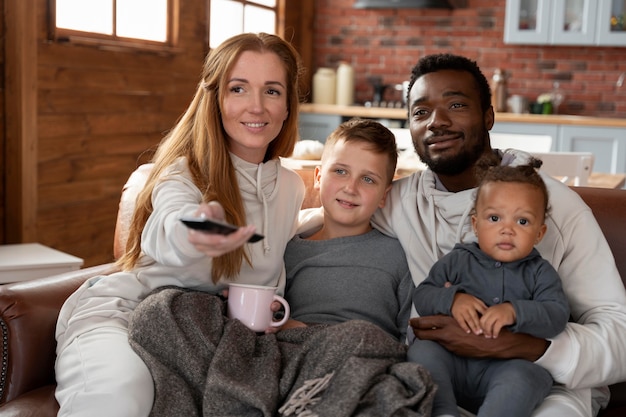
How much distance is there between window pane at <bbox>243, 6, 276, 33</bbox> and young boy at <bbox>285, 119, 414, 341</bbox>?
4.02 metres

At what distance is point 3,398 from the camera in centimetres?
165

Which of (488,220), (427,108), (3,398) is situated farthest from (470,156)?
(3,398)

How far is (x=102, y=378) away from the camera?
5.03 feet

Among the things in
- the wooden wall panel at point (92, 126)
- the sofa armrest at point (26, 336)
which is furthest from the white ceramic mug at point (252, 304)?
the wooden wall panel at point (92, 126)

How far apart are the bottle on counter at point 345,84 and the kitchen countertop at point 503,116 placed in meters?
0.11

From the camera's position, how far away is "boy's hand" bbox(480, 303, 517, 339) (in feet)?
5.14

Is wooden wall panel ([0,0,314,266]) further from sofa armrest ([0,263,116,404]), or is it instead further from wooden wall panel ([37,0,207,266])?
sofa armrest ([0,263,116,404])

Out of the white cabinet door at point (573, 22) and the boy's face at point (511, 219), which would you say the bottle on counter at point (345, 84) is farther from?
the boy's face at point (511, 219)

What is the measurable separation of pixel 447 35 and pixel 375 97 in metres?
0.78

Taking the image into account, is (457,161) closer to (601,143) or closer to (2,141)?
(2,141)

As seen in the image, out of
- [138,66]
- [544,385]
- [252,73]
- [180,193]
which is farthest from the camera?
[138,66]

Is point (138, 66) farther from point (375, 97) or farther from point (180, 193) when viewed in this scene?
point (180, 193)

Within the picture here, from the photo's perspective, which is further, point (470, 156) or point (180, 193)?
point (470, 156)

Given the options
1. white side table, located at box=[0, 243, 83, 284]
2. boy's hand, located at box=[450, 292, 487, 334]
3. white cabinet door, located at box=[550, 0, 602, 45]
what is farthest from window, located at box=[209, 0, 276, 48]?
boy's hand, located at box=[450, 292, 487, 334]
